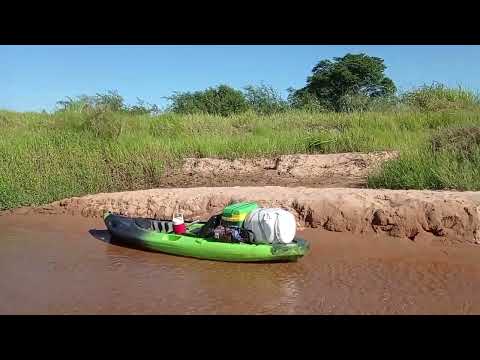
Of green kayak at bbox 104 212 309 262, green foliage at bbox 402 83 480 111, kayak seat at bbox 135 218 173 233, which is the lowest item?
green kayak at bbox 104 212 309 262

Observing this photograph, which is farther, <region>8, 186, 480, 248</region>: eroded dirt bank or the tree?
the tree

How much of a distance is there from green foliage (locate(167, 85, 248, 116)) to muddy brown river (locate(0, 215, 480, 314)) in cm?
1794

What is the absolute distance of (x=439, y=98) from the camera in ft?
51.4

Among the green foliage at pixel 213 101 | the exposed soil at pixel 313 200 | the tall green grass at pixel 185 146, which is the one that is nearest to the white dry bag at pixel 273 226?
the exposed soil at pixel 313 200

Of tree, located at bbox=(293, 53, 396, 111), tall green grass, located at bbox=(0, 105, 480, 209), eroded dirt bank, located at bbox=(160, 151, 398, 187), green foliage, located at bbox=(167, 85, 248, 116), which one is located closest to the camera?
tall green grass, located at bbox=(0, 105, 480, 209)

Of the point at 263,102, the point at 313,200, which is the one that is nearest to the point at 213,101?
the point at 263,102

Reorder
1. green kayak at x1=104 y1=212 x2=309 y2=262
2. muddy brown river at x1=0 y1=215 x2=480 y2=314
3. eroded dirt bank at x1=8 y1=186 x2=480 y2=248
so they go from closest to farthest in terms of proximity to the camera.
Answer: muddy brown river at x1=0 y1=215 x2=480 y2=314
green kayak at x1=104 y1=212 x2=309 y2=262
eroded dirt bank at x1=8 y1=186 x2=480 y2=248

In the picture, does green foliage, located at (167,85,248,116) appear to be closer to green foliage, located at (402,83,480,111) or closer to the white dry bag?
green foliage, located at (402,83,480,111)

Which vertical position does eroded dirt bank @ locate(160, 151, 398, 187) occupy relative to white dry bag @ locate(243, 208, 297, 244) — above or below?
above

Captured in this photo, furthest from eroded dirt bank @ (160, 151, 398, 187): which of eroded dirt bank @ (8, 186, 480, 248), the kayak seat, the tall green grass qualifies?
the kayak seat

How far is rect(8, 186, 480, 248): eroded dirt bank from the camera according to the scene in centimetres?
684
